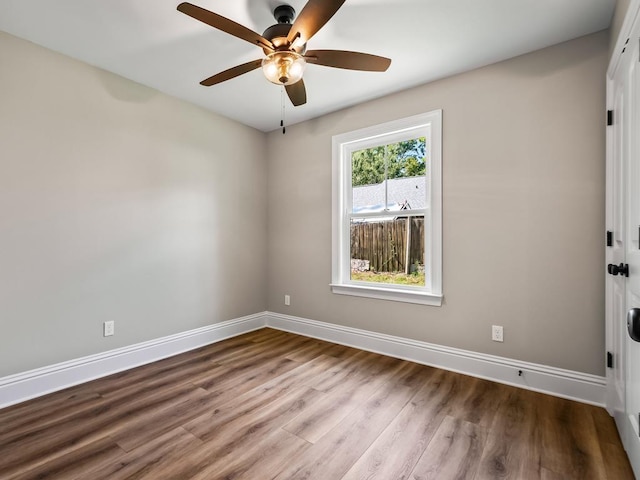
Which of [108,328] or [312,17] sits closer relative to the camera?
[312,17]

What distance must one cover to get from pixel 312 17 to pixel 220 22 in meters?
0.46

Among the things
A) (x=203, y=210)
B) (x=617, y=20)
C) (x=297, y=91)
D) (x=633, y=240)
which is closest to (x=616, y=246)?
(x=633, y=240)

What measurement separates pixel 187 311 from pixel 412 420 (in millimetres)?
2317

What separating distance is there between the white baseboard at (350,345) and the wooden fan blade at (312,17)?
254 cm

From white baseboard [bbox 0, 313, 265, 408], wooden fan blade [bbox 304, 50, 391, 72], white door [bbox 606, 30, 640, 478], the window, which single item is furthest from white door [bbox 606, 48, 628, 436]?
white baseboard [bbox 0, 313, 265, 408]

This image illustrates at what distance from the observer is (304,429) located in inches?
73.3

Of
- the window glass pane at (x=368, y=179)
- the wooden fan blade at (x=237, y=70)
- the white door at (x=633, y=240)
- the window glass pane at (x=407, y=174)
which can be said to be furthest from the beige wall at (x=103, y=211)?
the white door at (x=633, y=240)

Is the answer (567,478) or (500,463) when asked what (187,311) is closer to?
(500,463)

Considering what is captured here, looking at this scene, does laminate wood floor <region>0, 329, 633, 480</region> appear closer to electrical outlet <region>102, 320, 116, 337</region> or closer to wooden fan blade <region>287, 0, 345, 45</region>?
electrical outlet <region>102, 320, 116, 337</region>

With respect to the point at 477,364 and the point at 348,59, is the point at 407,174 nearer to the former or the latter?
the point at 348,59

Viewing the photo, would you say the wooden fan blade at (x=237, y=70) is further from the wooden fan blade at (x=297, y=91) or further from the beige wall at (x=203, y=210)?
the beige wall at (x=203, y=210)

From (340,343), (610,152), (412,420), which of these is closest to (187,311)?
(340,343)

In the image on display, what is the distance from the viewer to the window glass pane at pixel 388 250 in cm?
300

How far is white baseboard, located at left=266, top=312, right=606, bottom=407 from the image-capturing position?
2.16 m
